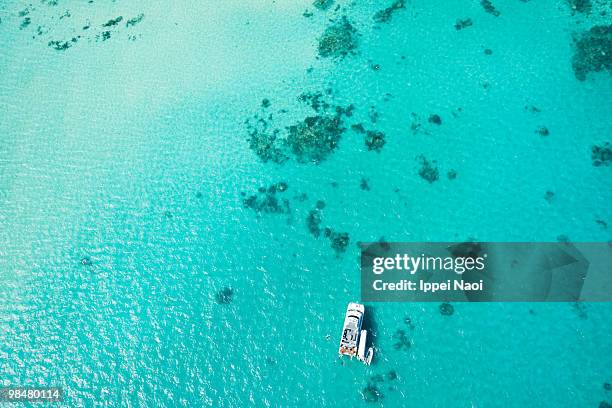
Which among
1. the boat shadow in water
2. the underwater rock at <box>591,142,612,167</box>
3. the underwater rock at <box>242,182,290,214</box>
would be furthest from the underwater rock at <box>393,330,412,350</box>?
the underwater rock at <box>591,142,612,167</box>

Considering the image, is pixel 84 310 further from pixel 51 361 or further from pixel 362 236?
pixel 362 236

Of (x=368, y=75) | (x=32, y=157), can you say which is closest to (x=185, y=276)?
(x=32, y=157)

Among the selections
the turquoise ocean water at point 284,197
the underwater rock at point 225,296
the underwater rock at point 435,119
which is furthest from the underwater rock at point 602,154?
the underwater rock at point 225,296

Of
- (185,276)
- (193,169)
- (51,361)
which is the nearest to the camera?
(51,361)

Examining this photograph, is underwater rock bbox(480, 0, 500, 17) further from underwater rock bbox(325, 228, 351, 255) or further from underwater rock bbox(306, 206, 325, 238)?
underwater rock bbox(325, 228, 351, 255)

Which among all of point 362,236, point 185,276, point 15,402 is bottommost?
point 15,402

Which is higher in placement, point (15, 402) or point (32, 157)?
point (32, 157)
